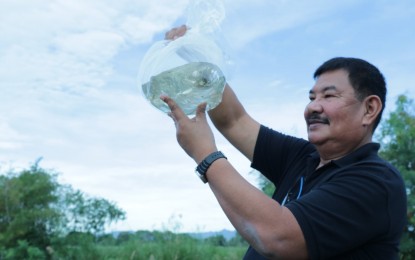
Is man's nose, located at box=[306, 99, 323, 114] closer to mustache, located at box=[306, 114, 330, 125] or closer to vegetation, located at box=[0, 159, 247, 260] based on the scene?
mustache, located at box=[306, 114, 330, 125]

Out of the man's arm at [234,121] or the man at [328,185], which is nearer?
the man at [328,185]

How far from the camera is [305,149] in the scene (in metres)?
2.98

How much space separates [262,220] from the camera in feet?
6.61

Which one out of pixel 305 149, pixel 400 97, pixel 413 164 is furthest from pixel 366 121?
pixel 400 97

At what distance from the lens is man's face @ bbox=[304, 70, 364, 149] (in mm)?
2514

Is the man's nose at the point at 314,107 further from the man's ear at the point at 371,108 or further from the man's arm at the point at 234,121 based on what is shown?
the man's arm at the point at 234,121

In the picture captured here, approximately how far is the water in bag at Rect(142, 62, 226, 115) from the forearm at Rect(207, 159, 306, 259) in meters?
0.54

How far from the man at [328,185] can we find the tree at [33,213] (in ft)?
53.2

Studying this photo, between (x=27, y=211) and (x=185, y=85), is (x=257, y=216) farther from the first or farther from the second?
(x=27, y=211)

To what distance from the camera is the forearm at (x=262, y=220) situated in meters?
2.01

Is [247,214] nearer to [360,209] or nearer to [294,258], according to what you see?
[294,258]

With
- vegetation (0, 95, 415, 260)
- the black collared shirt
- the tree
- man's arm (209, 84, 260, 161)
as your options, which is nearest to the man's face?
the black collared shirt

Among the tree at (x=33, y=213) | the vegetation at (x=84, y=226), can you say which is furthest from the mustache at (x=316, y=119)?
the tree at (x=33, y=213)

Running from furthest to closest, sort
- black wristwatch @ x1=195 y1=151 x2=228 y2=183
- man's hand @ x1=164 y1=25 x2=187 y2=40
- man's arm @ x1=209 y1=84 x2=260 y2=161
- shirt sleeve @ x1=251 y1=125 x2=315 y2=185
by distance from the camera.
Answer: man's arm @ x1=209 y1=84 x2=260 y2=161 < shirt sleeve @ x1=251 y1=125 x2=315 y2=185 < man's hand @ x1=164 y1=25 x2=187 y2=40 < black wristwatch @ x1=195 y1=151 x2=228 y2=183
